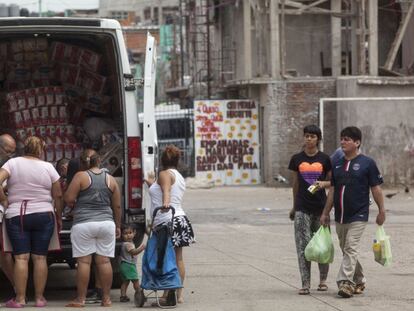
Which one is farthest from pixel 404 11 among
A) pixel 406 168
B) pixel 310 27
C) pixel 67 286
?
pixel 67 286

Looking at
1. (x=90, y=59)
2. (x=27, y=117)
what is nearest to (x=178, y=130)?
(x=27, y=117)

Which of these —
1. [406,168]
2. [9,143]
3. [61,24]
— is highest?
[61,24]

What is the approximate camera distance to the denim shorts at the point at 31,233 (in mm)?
10547

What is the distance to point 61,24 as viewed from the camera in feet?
35.7

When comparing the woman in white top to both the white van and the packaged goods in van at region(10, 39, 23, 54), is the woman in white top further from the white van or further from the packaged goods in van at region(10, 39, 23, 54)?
the packaged goods in van at region(10, 39, 23, 54)

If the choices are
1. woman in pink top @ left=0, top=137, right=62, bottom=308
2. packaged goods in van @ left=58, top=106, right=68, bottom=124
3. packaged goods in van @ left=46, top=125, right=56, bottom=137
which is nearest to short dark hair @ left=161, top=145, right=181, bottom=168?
woman in pink top @ left=0, top=137, right=62, bottom=308

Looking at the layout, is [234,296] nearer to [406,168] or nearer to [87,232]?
[87,232]

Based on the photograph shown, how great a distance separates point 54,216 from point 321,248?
9.04 feet

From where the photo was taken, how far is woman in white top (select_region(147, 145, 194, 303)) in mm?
10703

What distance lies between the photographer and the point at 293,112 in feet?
102

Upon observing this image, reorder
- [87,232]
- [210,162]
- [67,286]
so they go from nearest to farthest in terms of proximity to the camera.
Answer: [87,232]
[67,286]
[210,162]

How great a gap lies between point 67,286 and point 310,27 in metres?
24.3

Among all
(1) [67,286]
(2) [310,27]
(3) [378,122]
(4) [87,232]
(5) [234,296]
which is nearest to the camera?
(4) [87,232]

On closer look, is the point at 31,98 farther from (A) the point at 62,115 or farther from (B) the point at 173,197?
(B) the point at 173,197
